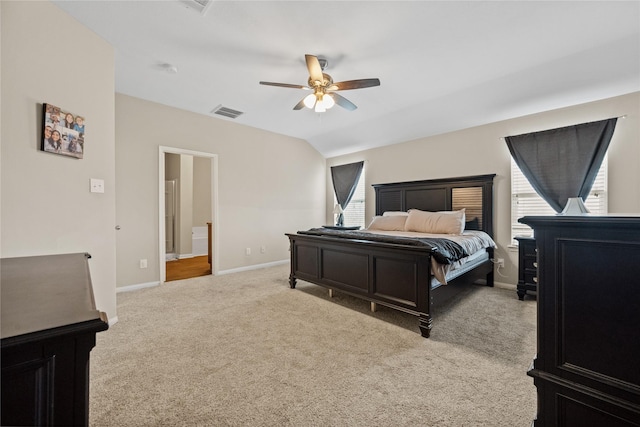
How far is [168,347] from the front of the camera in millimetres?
2156

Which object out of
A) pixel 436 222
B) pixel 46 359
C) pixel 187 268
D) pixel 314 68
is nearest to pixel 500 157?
pixel 436 222

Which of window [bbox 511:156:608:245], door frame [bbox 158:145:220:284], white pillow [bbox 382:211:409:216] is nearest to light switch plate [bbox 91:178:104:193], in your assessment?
door frame [bbox 158:145:220:284]

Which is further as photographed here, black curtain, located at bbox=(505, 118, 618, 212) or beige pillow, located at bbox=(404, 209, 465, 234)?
beige pillow, located at bbox=(404, 209, 465, 234)

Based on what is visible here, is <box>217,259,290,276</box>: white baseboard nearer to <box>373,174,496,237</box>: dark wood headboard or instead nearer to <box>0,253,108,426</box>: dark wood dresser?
<box>373,174,496,237</box>: dark wood headboard

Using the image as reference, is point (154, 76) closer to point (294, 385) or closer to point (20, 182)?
point (20, 182)

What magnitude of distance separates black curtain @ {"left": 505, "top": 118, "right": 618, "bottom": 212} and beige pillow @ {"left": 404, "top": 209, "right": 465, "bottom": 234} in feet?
3.35

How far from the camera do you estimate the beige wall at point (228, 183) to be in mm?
3760

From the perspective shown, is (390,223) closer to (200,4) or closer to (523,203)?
(523,203)

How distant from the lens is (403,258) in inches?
102

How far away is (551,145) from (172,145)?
5328 millimetres

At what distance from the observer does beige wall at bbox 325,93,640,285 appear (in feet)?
9.86

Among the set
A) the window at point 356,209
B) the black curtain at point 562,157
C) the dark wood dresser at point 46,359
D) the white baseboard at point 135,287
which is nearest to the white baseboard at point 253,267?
the white baseboard at point 135,287

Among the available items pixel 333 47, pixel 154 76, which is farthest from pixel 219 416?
pixel 154 76

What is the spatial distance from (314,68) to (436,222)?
8.75 ft
